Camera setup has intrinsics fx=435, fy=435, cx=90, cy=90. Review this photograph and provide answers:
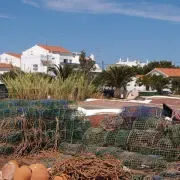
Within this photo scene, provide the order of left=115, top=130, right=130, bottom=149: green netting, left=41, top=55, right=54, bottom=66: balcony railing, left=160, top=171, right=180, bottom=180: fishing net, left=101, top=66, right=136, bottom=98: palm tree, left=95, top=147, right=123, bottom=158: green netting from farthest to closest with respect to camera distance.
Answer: left=41, top=55, right=54, bottom=66: balcony railing < left=101, top=66, right=136, bottom=98: palm tree < left=115, top=130, right=130, bottom=149: green netting < left=95, top=147, right=123, bottom=158: green netting < left=160, top=171, right=180, bottom=180: fishing net

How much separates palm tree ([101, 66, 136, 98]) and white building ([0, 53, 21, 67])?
52.9 m

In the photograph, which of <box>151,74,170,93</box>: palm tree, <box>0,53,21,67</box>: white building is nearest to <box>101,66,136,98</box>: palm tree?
<box>151,74,170,93</box>: palm tree

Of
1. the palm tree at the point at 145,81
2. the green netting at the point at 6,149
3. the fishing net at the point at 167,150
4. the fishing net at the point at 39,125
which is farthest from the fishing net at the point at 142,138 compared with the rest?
the palm tree at the point at 145,81

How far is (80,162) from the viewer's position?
5.85m

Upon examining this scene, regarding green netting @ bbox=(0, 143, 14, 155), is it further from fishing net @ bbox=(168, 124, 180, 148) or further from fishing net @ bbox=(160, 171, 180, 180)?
fishing net @ bbox=(160, 171, 180, 180)

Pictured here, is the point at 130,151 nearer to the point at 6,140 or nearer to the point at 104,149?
the point at 104,149

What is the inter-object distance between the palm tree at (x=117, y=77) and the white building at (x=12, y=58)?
52.9 m

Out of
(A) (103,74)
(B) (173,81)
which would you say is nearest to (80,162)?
(A) (103,74)

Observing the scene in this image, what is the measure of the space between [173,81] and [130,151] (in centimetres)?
4424

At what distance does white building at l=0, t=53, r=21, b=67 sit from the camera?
89.3 meters

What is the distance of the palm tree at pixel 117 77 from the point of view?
3759 centimetres

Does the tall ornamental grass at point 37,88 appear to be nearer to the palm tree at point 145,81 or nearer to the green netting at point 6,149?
the green netting at point 6,149

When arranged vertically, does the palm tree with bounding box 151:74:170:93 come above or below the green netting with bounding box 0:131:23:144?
above

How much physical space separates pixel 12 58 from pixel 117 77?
57330mm
